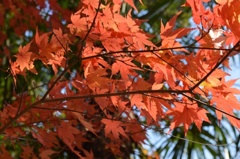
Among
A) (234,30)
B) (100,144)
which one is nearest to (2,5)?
(100,144)

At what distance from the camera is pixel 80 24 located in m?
0.90

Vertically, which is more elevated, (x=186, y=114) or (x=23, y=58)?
(x=23, y=58)

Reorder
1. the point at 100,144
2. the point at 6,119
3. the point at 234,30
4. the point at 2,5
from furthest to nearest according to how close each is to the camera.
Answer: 1. the point at 2,5
2. the point at 100,144
3. the point at 6,119
4. the point at 234,30

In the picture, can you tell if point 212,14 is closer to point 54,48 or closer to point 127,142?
point 54,48

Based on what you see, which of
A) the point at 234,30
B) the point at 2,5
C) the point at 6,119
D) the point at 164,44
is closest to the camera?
the point at 234,30

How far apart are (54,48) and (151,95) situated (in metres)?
0.21

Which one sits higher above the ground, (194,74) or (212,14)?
(212,14)

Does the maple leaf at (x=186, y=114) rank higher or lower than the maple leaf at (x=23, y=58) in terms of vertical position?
lower

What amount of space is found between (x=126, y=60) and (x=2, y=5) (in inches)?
43.4

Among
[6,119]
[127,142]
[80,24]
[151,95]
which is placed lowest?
[127,142]

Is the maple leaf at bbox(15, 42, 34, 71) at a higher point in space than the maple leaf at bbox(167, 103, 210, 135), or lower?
higher

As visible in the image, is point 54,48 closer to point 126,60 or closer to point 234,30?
point 126,60

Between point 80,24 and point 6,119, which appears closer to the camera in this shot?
point 80,24

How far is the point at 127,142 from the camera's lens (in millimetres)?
1729
